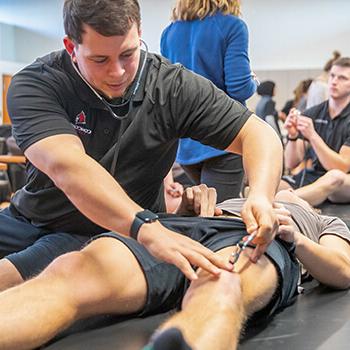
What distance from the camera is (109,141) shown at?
1587mm

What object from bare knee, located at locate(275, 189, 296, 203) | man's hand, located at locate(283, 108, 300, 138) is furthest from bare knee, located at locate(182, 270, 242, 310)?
man's hand, located at locate(283, 108, 300, 138)

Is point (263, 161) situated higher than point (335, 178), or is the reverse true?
point (263, 161)

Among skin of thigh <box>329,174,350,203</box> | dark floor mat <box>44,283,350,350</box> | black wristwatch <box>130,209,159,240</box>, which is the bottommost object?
skin of thigh <box>329,174,350,203</box>

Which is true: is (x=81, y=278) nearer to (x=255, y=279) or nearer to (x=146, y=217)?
(x=146, y=217)

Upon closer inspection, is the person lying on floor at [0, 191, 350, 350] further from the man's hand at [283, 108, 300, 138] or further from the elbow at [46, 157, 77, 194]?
the man's hand at [283, 108, 300, 138]

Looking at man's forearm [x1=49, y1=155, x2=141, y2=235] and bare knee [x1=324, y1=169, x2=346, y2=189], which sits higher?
man's forearm [x1=49, y1=155, x2=141, y2=235]

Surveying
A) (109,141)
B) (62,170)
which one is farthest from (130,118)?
(62,170)

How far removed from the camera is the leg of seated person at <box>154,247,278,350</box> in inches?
39.4

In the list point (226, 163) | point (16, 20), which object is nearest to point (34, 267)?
point (226, 163)

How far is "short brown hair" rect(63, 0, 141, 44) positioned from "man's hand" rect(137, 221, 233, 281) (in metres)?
0.45

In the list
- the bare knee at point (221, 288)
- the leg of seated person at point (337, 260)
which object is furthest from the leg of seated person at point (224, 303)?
the leg of seated person at point (337, 260)

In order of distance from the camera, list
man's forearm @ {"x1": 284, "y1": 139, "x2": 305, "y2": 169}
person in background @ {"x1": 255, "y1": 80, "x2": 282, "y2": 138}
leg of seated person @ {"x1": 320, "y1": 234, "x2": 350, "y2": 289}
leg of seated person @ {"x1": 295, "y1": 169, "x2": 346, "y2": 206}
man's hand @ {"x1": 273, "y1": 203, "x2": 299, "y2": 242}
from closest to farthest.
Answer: man's hand @ {"x1": 273, "y1": 203, "x2": 299, "y2": 242}, leg of seated person @ {"x1": 320, "y1": 234, "x2": 350, "y2": 289}, leg of seated person @ {"x1": 295, "y1": 169, "x2": 346, "y2": 206}, man's forearm @ {"x1": 284, "y1": 139, "x2": 305, "y2": 169}, person in background @ {"x1": 255, "y1": 80, "x2": 282, "y2": 138}

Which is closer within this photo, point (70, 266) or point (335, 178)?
point (70, 266)

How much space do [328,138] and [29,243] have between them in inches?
92.9
